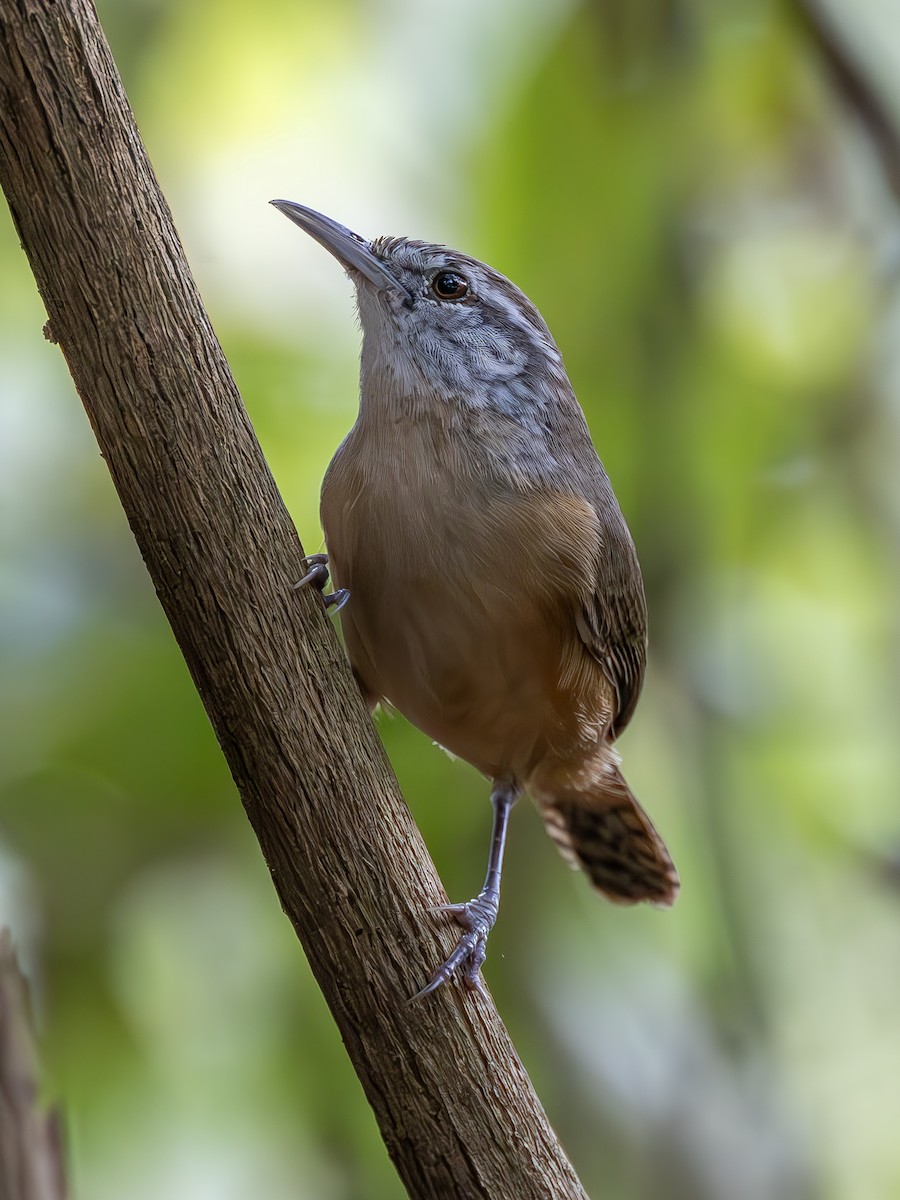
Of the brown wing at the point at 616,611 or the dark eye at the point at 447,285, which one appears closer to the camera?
the brown wing at the point at 616,611

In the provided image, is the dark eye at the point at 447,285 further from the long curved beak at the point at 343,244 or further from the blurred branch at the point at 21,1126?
the blurred branch at the point at 21,1126

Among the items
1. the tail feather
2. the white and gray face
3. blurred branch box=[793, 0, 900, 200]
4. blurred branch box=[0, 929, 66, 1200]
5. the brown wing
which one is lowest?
blurred branch box=[0, 929, 66, 1200]

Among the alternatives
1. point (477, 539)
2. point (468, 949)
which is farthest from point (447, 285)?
point (468, 949)

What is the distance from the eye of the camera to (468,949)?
2631 mm

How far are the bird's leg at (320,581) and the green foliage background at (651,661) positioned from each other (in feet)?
2.32

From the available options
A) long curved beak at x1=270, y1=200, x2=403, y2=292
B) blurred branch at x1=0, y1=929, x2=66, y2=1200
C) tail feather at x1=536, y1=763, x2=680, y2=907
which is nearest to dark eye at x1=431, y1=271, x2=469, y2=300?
long curved beak at x1=270, y1=200, x2=403, y2=292

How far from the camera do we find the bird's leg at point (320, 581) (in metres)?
2.58

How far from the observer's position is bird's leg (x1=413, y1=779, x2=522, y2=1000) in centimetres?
254

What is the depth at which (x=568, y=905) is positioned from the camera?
4500 millimetres

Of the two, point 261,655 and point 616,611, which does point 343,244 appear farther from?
point 261,655

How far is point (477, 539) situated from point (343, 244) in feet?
3.50

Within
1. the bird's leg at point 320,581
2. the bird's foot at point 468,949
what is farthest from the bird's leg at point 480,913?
the bird's leg at point 320,581

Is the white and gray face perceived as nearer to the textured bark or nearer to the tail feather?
the textured bark

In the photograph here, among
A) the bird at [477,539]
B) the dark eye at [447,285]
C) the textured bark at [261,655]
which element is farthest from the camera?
the dark eye at [447,285]
